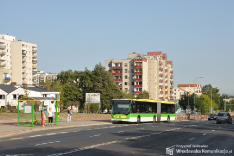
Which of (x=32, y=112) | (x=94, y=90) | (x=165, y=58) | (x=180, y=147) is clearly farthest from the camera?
(x=165, y=58)

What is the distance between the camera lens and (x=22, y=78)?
420ft

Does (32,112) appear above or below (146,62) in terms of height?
below

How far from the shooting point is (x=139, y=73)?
12800 cm

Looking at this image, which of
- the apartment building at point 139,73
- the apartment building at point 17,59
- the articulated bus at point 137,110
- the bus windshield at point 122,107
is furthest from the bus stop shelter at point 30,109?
the apartment building at point 139,73

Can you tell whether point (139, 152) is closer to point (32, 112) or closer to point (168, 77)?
point (32, 112)

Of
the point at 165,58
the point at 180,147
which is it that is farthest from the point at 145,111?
the point at 165,58

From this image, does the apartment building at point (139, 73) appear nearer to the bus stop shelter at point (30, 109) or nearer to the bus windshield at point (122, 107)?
the bus windshield at point (122, 107)

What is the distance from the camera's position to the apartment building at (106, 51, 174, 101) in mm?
128375

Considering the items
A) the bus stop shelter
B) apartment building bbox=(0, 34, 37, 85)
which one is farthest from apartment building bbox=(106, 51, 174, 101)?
the bus stop shelter

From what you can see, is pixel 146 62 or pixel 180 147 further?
pixel 146 62

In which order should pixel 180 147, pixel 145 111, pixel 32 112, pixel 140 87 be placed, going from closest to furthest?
pixel 180 147
pixel 32 112
pixel 145 111
pixel 140 87

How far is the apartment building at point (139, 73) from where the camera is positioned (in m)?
128

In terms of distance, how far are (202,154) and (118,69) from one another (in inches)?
4676

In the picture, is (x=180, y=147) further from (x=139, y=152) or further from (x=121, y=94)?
(x=121, y=94)
